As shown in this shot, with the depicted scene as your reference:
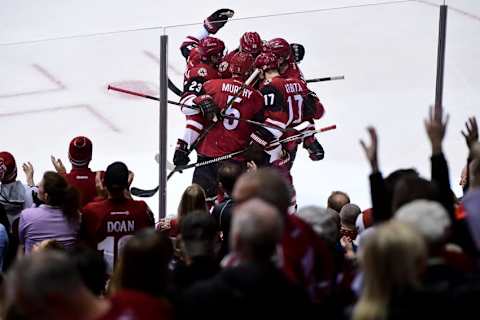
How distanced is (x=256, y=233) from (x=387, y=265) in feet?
1.13

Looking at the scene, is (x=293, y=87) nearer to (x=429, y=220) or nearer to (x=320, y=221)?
(x=320, y=221)

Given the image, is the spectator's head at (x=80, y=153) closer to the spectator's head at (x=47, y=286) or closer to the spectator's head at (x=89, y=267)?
the spectator's head at (x=89, y=267)

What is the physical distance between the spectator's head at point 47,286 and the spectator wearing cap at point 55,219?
5.69 ft

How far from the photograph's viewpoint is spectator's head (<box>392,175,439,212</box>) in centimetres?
319

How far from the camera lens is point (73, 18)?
898cm

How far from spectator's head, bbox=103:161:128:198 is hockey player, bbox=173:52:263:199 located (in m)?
1.26

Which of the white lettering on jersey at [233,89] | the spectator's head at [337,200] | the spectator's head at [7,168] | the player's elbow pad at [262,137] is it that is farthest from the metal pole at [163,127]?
the spectator's head at [337,200]

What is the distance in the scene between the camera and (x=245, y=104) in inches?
233

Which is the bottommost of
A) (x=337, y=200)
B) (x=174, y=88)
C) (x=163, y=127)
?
(x=337, y=200)

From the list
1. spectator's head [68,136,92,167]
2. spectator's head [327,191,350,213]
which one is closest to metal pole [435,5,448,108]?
spectator's head [327,191,350,213]

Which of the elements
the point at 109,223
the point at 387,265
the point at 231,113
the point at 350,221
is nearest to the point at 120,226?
the point at 109,223

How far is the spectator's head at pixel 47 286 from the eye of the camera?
2.71 metres

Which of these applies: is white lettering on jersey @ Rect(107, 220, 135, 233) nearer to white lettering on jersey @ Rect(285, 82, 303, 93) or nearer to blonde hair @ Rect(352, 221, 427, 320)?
white lettering on jersey @ Rect(285, 82, 303, 93)

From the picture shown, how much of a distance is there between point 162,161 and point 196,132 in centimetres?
24
